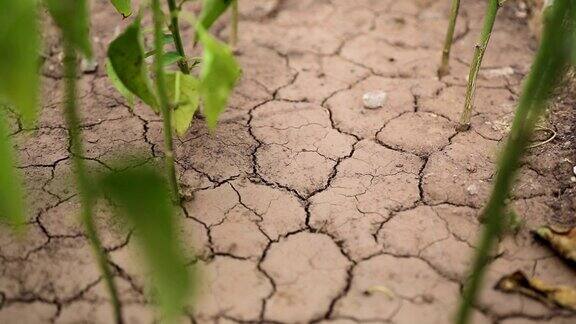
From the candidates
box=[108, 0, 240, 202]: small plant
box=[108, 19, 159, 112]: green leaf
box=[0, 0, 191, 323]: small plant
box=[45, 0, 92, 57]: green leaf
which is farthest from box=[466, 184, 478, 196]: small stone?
box=[45, 0, 92, 57]: green leaf

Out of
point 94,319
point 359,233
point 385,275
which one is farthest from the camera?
point 359,233

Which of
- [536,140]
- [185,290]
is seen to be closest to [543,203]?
[536,140]

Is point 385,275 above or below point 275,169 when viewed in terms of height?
below

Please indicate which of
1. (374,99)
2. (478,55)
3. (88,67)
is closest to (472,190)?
(478,55)

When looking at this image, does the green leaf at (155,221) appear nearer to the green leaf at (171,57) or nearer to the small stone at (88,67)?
the green leaf at (171,57)

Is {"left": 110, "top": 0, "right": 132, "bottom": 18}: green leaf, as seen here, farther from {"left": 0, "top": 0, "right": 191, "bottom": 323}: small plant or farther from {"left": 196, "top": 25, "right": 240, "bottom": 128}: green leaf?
{"left": 0, "top": 0, "right": 191, "bottom": 323}: small plant

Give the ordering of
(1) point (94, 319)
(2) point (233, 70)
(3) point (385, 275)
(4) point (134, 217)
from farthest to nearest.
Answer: (3) point (385, 275) < (1) point (94, 319) < (2) point (233, 70) < (4) point (134, 217)

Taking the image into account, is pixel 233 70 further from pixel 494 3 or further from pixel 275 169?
pixel 494 3

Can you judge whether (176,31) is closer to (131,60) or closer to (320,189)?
(131,60)

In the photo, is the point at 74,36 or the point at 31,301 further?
the point at 31,301
